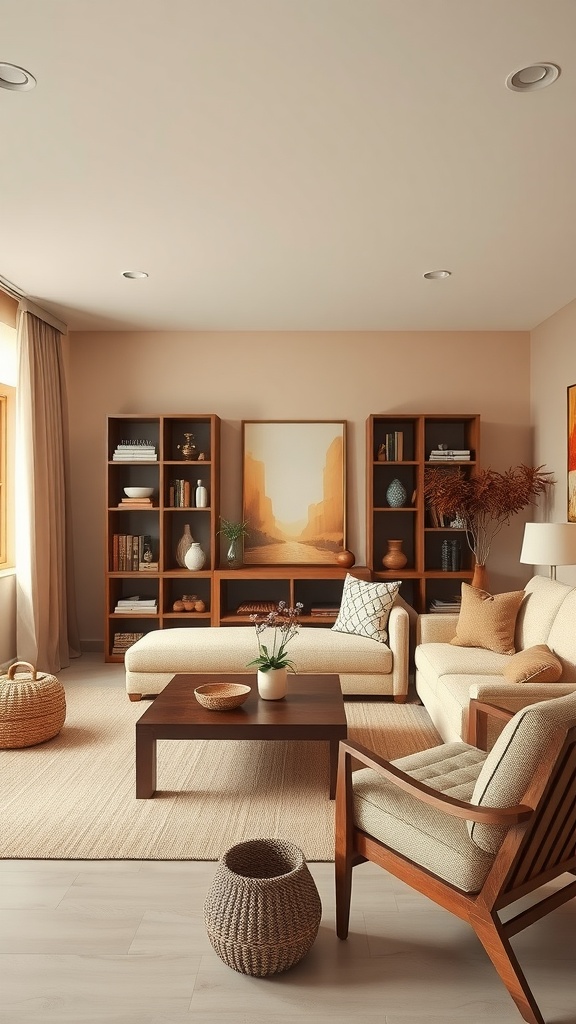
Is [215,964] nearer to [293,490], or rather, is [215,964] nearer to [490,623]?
[490,623]

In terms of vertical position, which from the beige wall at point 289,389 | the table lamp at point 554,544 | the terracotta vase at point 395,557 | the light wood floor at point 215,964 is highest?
the beige wall at point 289,389

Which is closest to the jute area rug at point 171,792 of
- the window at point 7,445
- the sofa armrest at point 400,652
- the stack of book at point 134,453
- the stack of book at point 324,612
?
the sofa armrest at point 400,652

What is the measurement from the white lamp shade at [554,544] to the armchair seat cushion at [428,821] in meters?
2.04

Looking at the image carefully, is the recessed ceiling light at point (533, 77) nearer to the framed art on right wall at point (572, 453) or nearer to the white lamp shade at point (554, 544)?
the white lamp shade at point (554, 544)

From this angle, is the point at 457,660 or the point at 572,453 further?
the point at 572,453

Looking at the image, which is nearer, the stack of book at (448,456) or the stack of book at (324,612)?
the stack of book at (324,612)

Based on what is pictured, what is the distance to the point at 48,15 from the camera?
221 centimetres

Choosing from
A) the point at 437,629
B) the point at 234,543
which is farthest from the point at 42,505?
the point at 437,629

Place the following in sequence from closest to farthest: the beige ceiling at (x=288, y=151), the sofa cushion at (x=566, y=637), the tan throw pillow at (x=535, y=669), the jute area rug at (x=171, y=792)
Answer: the beige ceiling at (x=288, y=151) < the jute area rug at (x=171, y=792) < the tan throw pillow at (x=535, y=669) < the sofa cushion at (x=566, y=637)

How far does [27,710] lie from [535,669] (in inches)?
105

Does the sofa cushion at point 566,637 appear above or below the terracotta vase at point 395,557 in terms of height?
below

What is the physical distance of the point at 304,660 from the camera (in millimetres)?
4793

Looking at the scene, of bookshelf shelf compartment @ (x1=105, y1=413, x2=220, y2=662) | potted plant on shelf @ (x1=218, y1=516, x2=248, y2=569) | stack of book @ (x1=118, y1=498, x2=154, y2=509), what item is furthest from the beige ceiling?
potted plant on shelf @ (x1=218, y1=516, x2=248, y2=569)

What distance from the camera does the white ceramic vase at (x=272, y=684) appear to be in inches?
149
